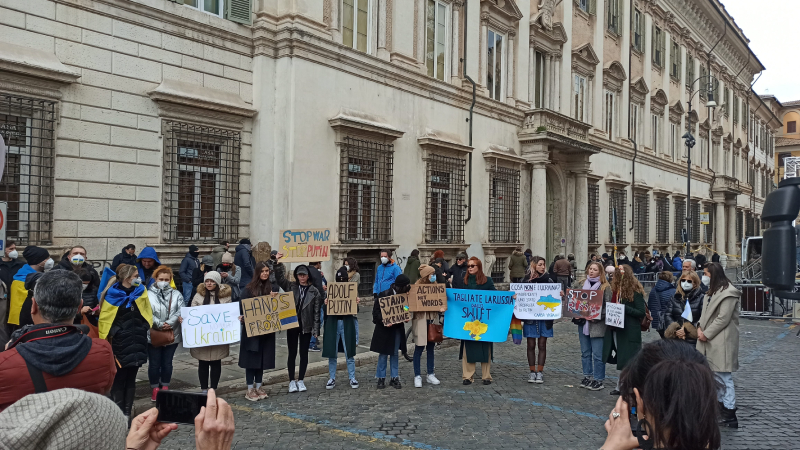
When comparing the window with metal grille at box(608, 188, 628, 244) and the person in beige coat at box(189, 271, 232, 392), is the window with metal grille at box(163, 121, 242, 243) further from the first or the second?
the window with metal grille at box(608, 188, 628, 244)

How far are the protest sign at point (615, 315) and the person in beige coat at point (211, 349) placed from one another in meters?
5.01

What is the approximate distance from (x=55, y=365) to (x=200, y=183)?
36.3 ft

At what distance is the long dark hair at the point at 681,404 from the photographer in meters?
1.98

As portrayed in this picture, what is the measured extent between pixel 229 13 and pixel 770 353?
1327 cm

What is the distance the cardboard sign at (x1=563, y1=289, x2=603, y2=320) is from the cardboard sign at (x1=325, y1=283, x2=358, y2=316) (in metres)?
3.08

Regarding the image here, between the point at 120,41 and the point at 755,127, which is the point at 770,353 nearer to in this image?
the point at 120,41

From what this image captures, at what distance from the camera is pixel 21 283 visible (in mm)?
7684

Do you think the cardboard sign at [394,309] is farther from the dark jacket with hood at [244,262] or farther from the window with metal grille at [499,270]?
the window with metal grille at [499,270]

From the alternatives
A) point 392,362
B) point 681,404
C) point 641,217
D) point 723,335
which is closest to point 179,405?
point 681,404

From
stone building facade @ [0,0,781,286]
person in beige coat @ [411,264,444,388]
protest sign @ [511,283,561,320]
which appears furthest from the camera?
stone building facade @ [0,0,781,286]

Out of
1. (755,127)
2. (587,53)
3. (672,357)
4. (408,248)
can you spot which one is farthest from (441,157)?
(755,127)

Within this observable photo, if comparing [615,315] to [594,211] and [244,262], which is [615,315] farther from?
[594,211]

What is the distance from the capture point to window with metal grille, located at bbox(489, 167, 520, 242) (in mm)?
21109

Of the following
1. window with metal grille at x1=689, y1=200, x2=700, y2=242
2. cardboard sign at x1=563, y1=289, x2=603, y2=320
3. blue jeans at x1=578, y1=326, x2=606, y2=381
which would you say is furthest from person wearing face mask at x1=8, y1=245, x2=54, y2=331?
window with metal grille at x1=689, y1=200, x2=700, y2=242
